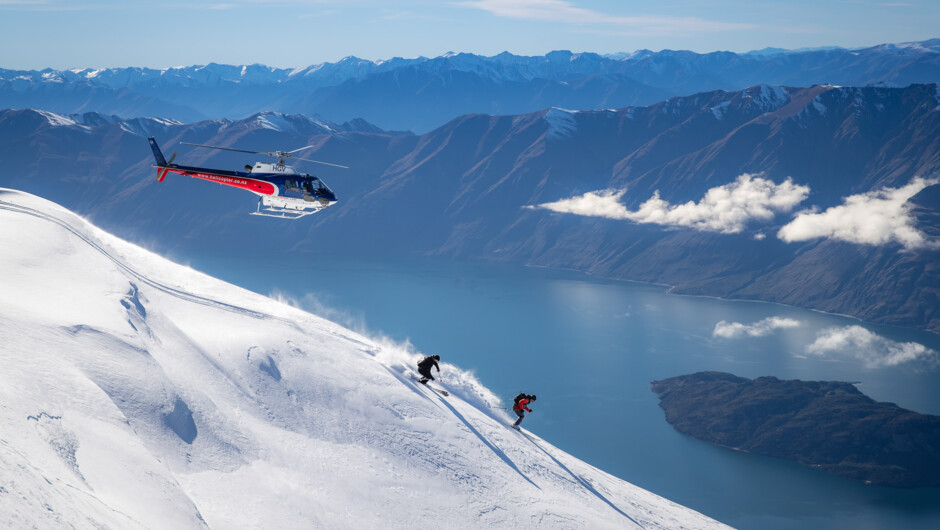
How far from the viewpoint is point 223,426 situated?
124ft

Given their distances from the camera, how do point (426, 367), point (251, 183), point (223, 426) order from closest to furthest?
point (223, 426) → point (426, 367) → point (251, 183)

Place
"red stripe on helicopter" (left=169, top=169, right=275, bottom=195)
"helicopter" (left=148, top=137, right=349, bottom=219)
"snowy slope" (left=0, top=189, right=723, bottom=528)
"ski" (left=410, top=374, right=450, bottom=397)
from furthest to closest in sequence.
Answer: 1. "red stripe on helicopter" (left=169, top=169, right=275, bottom=195)
2. "helicopter" (left=148, top=137, right=349, bottom=219)
3. "ski" (left=410, top=374, right=450, bottom=397)
4. "snowy slope" (left=0, top=189, right=723, bottom=528)

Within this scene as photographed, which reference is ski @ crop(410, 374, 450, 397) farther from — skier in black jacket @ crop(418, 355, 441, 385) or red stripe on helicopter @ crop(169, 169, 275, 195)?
red stripe on helicopter @ crop(169, 169, 275, 195)

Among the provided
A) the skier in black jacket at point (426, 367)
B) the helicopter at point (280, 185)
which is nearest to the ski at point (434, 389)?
the skier in black jacket at point (426, 367)

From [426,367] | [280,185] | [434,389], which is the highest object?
[280,185]

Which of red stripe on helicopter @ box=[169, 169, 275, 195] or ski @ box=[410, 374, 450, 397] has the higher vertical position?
red stripe on helicopter @ box=[169, 169, 275, 195]

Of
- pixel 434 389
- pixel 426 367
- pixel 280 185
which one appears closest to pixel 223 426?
pixel 426 367

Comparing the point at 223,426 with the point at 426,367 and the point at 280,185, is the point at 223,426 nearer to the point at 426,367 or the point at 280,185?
the point at 426,367

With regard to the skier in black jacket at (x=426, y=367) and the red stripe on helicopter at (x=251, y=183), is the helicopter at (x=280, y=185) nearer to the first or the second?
the red stripe on helicopter at (x=251, y=183)

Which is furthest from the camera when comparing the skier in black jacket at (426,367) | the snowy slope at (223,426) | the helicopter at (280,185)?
the helicopter at (280,185)

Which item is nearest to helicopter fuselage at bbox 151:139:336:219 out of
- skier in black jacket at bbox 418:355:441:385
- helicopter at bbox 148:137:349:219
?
helicopter at bbox 148:137:349:219

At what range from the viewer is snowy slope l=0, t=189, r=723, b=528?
94.0ft

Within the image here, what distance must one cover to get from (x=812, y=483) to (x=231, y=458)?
18116cm

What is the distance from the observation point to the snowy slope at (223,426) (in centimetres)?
2866
